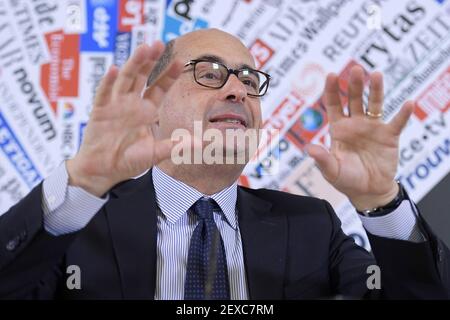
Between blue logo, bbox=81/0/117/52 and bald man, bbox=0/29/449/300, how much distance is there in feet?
0.72

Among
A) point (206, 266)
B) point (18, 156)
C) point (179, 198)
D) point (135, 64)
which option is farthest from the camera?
point (18, 156)

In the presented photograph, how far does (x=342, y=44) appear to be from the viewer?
1.46 m

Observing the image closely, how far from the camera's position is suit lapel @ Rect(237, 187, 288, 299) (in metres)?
1.01

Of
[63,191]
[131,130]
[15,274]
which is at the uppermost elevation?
[131,130]

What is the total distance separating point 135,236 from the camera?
101 cm

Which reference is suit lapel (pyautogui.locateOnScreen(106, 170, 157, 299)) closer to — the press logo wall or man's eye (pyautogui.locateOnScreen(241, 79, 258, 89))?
man's eye (pyautogui.locateOnScreen(241, 79, 258, 89))

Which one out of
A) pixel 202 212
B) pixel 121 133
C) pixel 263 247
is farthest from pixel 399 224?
pixel 121 133

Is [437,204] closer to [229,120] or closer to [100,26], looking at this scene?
[229,120]

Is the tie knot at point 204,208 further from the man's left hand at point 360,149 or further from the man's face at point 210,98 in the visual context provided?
the man's left hand at point 360,149

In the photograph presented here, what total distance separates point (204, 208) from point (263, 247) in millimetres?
144
